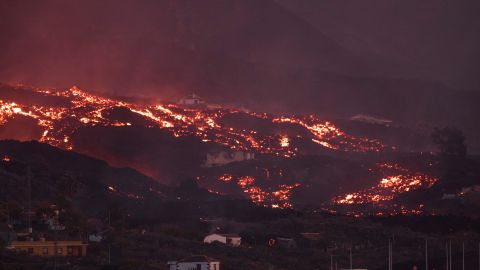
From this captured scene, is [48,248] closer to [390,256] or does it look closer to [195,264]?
[195,264]

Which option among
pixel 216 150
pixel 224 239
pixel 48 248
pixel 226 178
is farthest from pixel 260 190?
pixel 48 248

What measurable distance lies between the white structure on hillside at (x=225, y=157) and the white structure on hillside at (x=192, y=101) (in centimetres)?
1882

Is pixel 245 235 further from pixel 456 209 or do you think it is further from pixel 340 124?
pixel 340 124

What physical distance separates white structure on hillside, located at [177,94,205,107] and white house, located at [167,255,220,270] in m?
81.0

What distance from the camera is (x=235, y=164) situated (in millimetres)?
137500

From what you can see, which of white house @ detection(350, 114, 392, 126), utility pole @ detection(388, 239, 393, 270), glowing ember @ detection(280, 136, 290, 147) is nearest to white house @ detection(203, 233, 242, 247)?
utility pole @ detection(388, 239, 393, 270)

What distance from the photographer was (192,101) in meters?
161

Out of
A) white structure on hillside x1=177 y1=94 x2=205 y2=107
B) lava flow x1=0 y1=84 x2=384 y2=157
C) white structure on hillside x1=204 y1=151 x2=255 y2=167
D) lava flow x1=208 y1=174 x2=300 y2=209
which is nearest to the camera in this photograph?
lava flow x1=208 y1=174 x2=300 y2=209

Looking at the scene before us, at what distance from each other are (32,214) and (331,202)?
1759 inches

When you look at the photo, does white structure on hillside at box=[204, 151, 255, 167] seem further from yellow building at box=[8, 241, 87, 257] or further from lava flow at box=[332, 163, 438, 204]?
yellow building at box=[8, 241, 87, 257]

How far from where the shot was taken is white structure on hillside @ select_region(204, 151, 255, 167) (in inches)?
5497

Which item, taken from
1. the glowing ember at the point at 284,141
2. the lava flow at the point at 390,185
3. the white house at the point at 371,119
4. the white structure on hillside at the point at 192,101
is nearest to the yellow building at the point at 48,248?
the lava flow at the point at 390,185

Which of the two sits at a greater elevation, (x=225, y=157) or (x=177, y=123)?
(x=177, y=123)

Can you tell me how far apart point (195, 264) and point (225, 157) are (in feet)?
208
